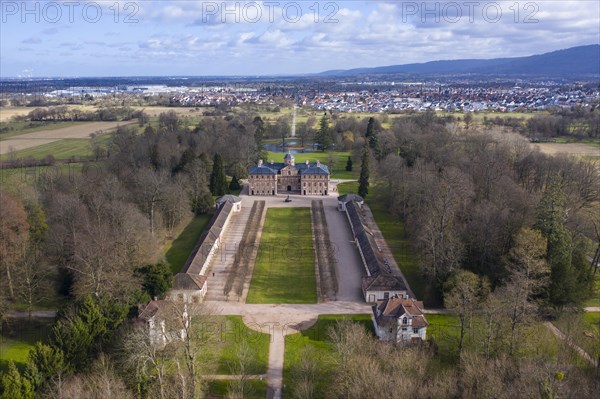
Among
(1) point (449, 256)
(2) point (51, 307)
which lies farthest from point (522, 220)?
(2) point (51, 307)

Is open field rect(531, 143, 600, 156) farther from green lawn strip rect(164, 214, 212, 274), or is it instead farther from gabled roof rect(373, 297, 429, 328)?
gabled roof rect(373, 297, 429, 328)

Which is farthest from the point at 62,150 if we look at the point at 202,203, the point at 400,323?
the point at 400,323

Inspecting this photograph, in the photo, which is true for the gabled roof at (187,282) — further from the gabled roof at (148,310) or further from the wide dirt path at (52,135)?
the wide dirt path at (52,135)

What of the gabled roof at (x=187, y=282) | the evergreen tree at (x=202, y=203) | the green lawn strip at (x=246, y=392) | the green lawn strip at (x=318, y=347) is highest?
the evergreen tree at (x=202, y=203)

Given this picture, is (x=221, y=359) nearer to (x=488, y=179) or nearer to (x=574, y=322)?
(x=574, y=322)

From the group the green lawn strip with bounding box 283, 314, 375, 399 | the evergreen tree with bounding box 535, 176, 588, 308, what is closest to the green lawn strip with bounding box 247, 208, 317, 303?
the green lawn strip with bounding box 283, 314, 375, 399

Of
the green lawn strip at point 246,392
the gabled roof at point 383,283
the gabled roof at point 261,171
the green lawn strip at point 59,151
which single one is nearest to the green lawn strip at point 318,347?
the green lawn strip at point 246,392
